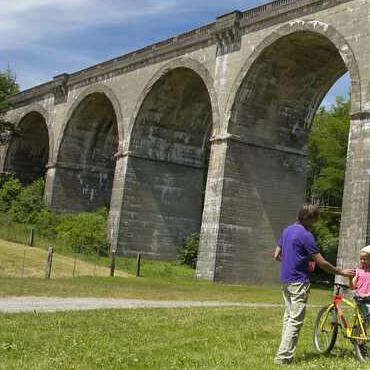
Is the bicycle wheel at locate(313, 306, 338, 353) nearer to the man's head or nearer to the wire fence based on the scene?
the man's head

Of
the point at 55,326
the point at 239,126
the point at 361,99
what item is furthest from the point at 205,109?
→ the point at 55,326

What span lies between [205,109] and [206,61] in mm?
4587

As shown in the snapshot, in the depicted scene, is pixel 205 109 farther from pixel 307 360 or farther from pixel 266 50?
pixel 307 360

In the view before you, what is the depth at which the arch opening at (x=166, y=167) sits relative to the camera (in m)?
30.7

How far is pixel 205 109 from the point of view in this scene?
31.6m

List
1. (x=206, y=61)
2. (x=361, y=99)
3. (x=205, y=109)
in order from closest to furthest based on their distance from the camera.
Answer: (x=361, y=99) → (x=206, y=61) → (x=205, y=109)

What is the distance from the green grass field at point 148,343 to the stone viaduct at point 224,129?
10119mm

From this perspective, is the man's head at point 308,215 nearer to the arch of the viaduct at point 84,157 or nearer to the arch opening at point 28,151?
the arch of the viaduct at point 84,157

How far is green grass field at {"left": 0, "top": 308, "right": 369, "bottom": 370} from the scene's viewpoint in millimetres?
6672

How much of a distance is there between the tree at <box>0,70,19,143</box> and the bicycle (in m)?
36.9

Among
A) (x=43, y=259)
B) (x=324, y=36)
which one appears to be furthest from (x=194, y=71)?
(x=43, y=259)

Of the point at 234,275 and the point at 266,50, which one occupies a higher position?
the point at 266,50

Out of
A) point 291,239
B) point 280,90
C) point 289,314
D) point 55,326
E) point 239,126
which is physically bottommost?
point 55,326

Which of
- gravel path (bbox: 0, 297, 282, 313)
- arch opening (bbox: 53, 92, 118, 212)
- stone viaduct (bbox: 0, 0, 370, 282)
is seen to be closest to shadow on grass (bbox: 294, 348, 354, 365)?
gravel path (bbox: 0, 297, 282, 313)
